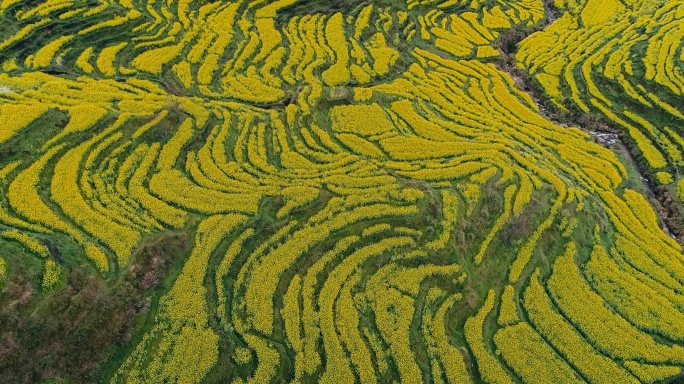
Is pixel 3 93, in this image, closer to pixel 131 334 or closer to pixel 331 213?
pixel 131 334

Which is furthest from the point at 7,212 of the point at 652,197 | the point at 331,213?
the point at 652,197

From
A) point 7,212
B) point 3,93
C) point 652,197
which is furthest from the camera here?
point 652,197

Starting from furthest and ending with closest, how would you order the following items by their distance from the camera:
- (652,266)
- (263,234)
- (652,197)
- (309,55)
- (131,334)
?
1. (309,55)
2. (652,197)
3. (652,266)
4. (263,234)
5. (131,334)

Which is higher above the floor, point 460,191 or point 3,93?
→ point 3,93

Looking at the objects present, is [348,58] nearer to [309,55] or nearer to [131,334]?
[309,55]

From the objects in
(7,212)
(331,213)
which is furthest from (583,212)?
(7,212)

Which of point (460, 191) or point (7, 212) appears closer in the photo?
point (7, 212)

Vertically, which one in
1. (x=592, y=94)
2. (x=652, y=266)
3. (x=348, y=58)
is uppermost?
(x=348, y=58)
